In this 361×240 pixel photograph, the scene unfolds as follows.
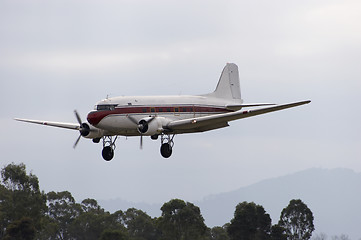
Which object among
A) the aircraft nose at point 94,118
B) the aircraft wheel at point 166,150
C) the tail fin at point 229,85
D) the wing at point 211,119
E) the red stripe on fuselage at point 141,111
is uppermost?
the tail fin at point 229,85

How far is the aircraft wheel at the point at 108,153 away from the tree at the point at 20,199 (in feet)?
92.8

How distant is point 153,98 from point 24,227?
26.6 metres

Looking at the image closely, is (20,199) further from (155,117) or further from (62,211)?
(155,117)

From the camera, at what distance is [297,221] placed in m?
85.9

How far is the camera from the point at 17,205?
7638 cm

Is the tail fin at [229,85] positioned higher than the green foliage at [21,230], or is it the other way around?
the tail fin at [229,85]

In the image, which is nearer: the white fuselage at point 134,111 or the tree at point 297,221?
the white fuselage at point 134,111

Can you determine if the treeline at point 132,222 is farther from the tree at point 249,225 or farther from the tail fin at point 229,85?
the tail fin at point 229,85

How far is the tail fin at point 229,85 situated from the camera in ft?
173

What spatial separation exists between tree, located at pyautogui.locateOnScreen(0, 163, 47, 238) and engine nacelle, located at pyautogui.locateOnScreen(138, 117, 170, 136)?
3242 cm

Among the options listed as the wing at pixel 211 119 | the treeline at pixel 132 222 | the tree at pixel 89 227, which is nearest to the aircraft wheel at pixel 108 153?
the wing at pixel 211 119

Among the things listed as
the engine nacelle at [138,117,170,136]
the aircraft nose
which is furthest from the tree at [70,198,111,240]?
the engine nacelle at [138,117,170,136]

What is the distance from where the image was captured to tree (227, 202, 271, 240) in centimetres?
7769

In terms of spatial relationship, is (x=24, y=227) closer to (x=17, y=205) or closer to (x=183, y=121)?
(x=17, y=205)
